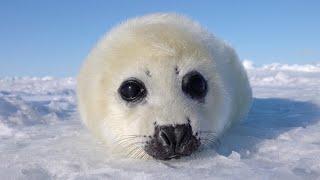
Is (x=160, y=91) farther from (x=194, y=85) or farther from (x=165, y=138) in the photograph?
(x=165, y=138)

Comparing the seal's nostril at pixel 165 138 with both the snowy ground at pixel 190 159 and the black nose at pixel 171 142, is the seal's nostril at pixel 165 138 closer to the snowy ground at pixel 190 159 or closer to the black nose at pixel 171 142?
the black nose at pixel 171 142

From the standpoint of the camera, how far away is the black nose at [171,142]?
9.61 ft

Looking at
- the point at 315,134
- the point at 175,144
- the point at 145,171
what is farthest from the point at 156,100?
the point at 315,134

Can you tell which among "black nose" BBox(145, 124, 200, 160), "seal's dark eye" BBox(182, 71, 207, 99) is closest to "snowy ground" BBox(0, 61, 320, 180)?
"black nose" BBox(145, 124, 200, 160)

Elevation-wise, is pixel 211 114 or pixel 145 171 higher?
pixel 211 114

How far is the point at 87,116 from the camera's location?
4.19 meters

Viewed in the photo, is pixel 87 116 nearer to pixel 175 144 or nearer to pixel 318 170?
pixel 175 144

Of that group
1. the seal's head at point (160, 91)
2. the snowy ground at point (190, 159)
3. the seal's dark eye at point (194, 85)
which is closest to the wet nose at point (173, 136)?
the seal's head at point (160, 91)

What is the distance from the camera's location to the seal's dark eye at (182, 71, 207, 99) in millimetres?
3295

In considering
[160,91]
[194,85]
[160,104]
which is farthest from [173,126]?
[194,85]

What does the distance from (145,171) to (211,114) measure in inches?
34.3

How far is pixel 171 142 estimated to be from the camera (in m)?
2.94

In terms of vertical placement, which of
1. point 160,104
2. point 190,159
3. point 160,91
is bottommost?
point 190,159

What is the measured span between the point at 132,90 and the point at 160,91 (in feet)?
0.84
